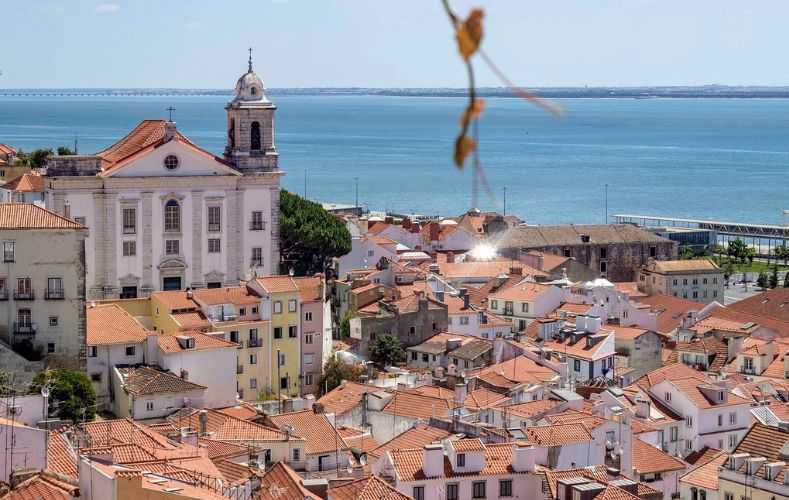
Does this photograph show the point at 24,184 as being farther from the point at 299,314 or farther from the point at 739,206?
the point at 739,206

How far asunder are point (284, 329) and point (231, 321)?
4.07 ft

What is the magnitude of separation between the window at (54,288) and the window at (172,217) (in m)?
12.5

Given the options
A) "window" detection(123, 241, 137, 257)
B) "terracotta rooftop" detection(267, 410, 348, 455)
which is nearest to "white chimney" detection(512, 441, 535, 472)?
"terracotta rooftop" detection(267, 410, 348, 455)

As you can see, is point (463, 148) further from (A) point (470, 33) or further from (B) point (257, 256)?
(B) point (257, 256)

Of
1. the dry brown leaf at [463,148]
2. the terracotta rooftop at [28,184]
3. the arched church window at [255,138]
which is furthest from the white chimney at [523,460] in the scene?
the terracotta rooftop at [28,184]

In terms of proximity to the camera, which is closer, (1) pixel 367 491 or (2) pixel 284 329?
(1) pixel 367 491

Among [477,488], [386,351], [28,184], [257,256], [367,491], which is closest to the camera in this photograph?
[367,491]

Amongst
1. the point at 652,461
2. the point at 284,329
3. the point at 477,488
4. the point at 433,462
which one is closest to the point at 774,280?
the point at 284,329

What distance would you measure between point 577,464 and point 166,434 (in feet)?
18.6

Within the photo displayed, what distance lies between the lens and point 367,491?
17.1m

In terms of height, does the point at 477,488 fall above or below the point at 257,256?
below

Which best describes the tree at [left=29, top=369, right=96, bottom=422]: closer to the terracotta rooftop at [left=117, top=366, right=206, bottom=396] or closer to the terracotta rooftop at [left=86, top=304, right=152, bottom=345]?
the terracotta rooftop at [left=117, top=366, right=206, bottom=396]

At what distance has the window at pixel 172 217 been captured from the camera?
3981 centimetres

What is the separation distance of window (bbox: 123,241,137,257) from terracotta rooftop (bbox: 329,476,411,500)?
2269 cm
